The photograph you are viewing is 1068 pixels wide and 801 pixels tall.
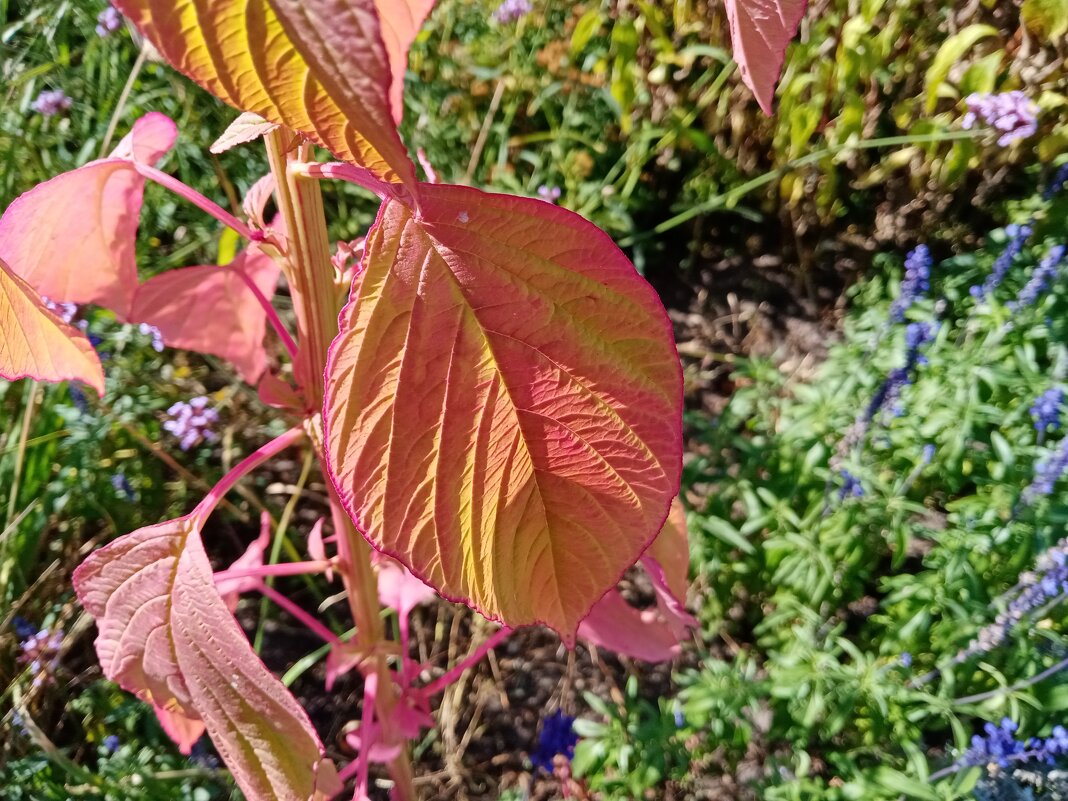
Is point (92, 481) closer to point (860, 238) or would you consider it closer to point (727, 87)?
point (727, 87)

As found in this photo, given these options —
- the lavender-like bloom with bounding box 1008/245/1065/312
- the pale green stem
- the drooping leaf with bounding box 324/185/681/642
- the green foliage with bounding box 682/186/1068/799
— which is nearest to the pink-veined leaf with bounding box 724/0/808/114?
the drooping leaf with bounding box 324/185/681/642

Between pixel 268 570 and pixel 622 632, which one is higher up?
pixel 268 570

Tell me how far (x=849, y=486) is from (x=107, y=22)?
5.46ft

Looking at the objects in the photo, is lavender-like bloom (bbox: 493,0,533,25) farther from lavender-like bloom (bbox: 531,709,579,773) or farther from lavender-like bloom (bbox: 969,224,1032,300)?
lavender-like bloom (bbox: 531,709,579,773)

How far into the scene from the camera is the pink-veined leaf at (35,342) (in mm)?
380

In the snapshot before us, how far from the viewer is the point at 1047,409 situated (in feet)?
3.66

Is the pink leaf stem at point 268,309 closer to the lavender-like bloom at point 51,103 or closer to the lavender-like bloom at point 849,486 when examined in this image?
→ the lavender-like bloom at point 849,486

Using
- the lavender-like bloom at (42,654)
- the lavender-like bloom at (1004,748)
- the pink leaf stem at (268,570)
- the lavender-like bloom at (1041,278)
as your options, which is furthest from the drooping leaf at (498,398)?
the lavender-like bloom at (1041,278)

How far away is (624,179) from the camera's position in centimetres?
176

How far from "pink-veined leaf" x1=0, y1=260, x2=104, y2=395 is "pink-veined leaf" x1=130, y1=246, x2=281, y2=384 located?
0.36ft

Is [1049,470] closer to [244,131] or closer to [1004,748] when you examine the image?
[1004,748]

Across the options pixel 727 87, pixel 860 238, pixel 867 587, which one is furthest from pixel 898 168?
pixel 867 587

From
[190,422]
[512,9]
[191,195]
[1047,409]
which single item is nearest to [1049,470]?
[1047,409]

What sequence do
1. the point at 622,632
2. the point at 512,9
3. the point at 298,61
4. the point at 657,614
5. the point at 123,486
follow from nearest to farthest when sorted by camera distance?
the point at 298,61 < the point at 622,632 < the point at 657,614 < the point at 123,486 < the point at 512,9
